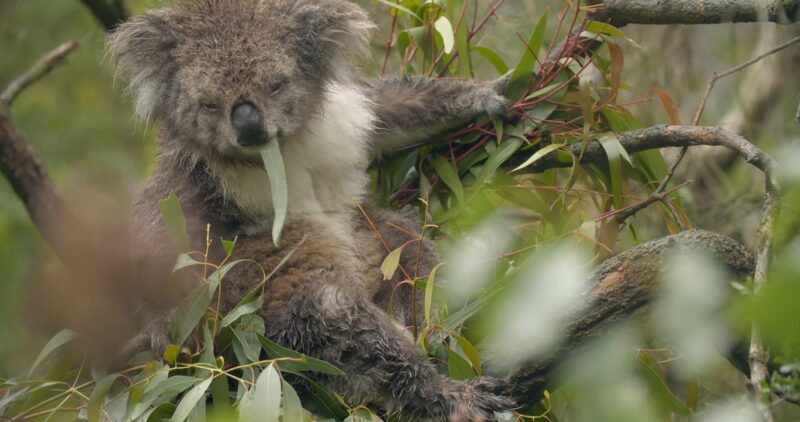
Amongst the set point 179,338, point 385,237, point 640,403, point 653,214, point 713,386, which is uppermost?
point 640,403

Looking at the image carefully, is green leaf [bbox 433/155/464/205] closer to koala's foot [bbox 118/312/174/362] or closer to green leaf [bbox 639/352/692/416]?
green leaf [bbox 639/352/692/416]

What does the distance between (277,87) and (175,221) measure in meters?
0.66

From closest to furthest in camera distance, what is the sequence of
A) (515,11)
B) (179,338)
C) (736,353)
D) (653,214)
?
(736,353), (179,338), (653,214), (515,11)

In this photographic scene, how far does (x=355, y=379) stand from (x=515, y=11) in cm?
355

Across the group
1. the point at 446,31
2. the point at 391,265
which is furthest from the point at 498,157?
the point at 391,265

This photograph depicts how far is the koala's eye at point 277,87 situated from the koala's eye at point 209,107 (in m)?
0.21

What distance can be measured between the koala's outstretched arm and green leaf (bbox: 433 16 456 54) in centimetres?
22

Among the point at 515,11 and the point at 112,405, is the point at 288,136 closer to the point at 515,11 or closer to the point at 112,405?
the point at 112,405

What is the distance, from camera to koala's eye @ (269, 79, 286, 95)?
3.27 meters

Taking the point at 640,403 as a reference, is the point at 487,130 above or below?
below

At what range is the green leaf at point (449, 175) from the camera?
3.74 meters

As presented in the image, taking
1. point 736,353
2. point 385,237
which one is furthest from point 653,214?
point 736,353

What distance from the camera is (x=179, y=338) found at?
2982mm

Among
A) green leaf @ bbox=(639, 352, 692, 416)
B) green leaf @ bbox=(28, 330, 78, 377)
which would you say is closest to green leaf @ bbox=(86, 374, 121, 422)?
green leaf @ bbox=(28, 330, 78, 377)
